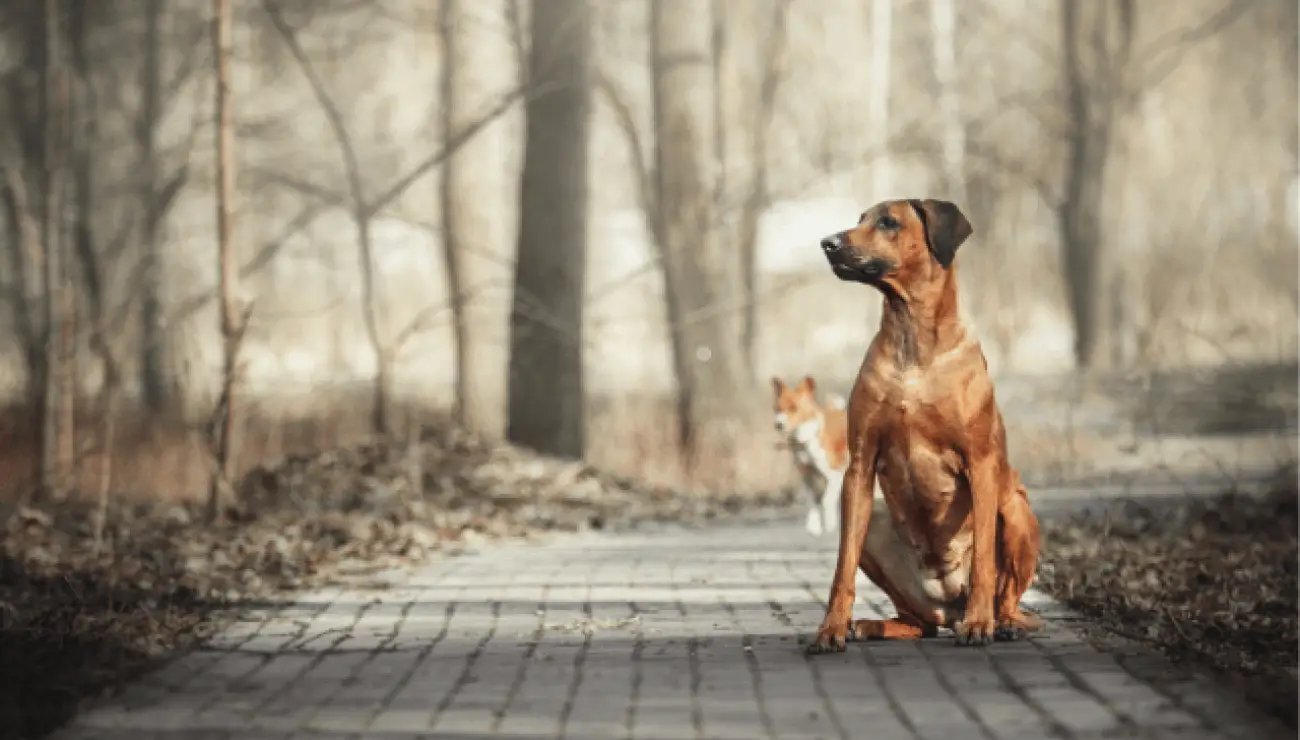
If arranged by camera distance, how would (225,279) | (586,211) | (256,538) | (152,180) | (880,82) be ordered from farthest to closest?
(880,82) < (152,180) < (586,211) < (225,279) < (256,538)

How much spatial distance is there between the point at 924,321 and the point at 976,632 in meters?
1.29

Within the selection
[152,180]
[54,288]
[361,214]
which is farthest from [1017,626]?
[152,180]

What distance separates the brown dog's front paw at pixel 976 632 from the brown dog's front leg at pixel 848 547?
0.48m

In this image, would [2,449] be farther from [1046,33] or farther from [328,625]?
[1046,33]

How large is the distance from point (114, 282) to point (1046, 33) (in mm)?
21738

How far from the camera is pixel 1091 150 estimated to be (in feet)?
97.3

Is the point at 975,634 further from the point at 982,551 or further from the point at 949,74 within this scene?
the point at 949,74

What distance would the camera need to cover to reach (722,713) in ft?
21.0

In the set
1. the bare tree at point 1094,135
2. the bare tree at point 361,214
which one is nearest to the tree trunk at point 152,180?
the bare tree at point 361,214

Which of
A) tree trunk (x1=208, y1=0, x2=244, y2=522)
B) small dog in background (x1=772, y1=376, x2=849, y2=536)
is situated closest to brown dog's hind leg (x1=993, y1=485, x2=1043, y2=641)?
small dog in background (x1=772, y1=376, x2=849, y2=536)

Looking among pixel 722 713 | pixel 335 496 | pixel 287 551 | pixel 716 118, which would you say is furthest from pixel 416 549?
pixel 716 118

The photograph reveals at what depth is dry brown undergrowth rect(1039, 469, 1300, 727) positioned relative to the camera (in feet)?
24.7

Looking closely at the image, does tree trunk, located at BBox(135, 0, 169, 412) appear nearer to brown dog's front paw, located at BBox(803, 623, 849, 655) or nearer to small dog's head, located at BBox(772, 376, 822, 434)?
small dog's head, located at BBox(772, 376, 822, 434)

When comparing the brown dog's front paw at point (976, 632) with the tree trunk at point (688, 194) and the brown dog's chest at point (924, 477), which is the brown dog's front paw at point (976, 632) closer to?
the brown dog's chest at point (924, 477)
